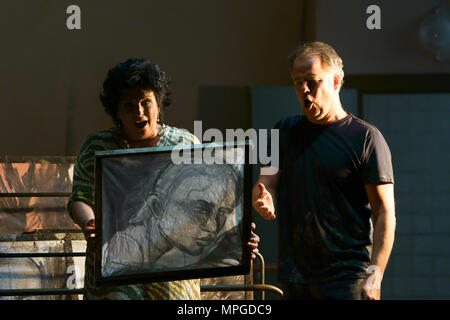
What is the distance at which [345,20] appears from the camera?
608cm

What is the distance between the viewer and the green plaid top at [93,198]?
2553 mm

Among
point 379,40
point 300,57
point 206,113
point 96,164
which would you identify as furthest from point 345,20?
point 96,164

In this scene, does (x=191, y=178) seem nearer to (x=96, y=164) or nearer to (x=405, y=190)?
(x=96, y=164)

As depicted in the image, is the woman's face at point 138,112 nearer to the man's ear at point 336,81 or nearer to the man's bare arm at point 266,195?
the man's bare arm at point 266,195

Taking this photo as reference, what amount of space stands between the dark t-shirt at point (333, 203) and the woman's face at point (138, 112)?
0.60 meters

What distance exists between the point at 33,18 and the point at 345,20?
290cm

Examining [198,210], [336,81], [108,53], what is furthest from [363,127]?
[108,53]

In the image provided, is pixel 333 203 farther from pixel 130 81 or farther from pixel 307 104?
pixel 130 81

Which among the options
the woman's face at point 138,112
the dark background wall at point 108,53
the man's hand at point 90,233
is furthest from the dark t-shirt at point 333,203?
the dark background wall at point 108,53

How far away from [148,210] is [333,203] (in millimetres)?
688

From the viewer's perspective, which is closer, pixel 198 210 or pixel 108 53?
pixel 198 210

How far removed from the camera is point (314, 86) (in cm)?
248

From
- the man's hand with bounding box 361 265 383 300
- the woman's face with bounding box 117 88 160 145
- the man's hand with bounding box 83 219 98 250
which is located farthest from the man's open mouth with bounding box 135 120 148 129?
the man's hand with bounding box 361 265 383 300

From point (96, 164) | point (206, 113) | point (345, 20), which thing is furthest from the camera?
point (206, 113)
